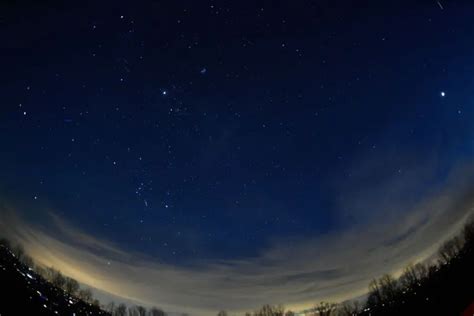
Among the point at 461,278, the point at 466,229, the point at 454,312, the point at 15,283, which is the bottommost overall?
the point at 454,312

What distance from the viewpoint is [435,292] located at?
29.9 meters

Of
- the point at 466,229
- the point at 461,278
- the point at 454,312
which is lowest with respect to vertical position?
the point at 454,312

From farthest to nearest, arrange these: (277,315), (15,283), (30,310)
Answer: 1. (277,315)
2. (15,283)
3. (30,310)

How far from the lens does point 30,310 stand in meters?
20.1

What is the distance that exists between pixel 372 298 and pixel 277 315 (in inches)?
1251

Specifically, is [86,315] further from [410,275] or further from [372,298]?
[410,275]

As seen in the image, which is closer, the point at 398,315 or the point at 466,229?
the point at 398,315

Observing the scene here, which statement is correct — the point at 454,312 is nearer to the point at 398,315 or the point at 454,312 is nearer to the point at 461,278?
the point at 461,278

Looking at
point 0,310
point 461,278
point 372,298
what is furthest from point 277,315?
point 0,310

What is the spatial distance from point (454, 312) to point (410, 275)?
104469mm

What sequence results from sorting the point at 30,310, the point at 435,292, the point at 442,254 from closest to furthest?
the point at 30,310, the point at 435,292, the point at 442,254

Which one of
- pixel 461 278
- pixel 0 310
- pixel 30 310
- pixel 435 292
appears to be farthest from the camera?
pixel 435 292

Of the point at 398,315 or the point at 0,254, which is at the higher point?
the point at 0,254

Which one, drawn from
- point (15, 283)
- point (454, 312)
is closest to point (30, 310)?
point (15, 283)
